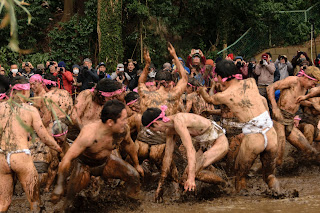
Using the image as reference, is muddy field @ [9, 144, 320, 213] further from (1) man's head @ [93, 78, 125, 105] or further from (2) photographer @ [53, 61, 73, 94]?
(2) photographer @ [53, 61, 73, 94]

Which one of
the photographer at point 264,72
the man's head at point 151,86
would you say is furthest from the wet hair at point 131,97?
the photographer at point 264,72

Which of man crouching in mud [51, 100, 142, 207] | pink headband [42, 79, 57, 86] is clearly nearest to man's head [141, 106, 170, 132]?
man crouching in mud [51, 100, 142, 207]

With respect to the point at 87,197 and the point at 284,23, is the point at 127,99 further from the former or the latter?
the point at 284,23

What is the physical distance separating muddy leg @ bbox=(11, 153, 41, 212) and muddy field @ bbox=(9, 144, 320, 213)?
0.32 m

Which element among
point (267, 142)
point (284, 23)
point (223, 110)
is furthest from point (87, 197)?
point (284, 23)

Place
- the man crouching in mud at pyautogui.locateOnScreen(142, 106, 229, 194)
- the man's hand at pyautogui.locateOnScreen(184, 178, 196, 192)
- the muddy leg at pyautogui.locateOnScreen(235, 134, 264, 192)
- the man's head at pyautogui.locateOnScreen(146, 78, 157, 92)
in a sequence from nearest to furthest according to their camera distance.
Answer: the man's hand at pyautogui.locateOnScreen(184, 178, 196, 192)
the man crouching in mud at pyautogui.locateOnScreen(142, 106, 229, 194)
the muddy leg at pyautogui.locateOnScreen(235, 134, 264, 192)
the man's head at pyautogui.locateOnScreen(146, 78, 157, 92)

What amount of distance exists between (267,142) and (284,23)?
11802 millimetres

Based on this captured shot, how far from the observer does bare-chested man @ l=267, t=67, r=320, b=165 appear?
8453mm

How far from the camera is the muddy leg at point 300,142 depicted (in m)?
8.74

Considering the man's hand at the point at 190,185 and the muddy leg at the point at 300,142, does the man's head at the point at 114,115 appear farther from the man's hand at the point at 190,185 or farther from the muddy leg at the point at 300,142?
the muddy leg at the point at 300,142

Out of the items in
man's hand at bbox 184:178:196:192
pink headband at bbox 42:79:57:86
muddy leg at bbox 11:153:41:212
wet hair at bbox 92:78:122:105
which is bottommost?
man's hand at bbox 184:178:196:192

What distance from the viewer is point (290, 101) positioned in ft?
28.2

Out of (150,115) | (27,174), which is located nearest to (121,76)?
(150,115)

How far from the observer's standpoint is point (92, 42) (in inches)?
Answer: 709
